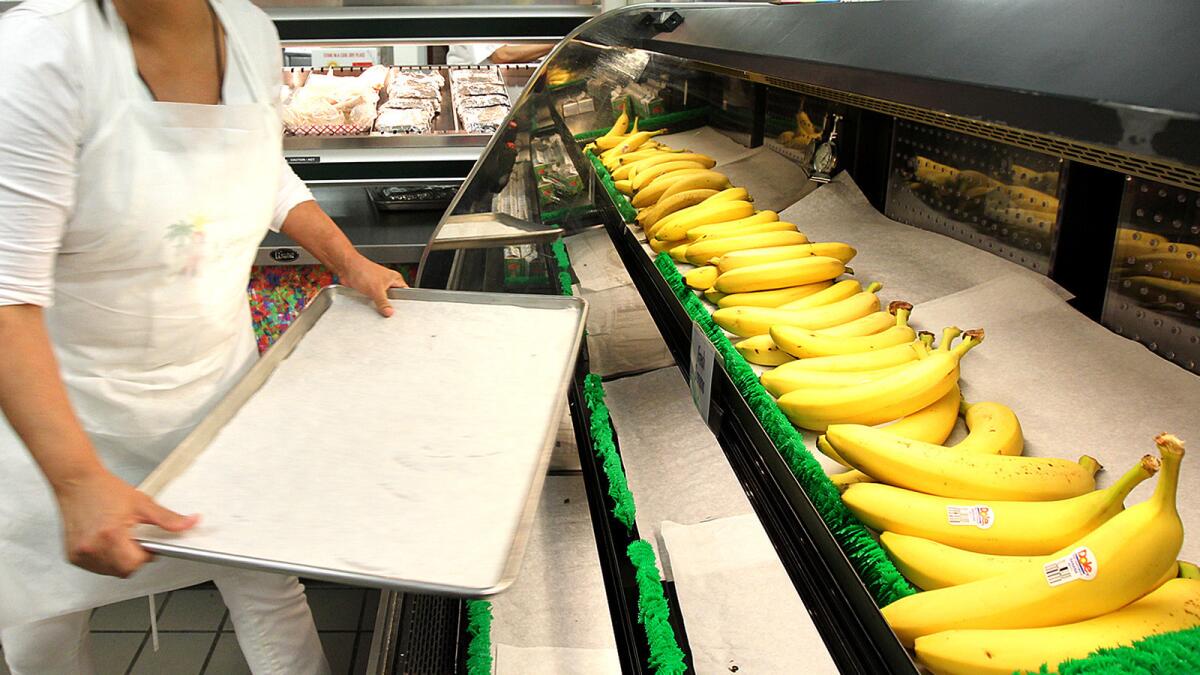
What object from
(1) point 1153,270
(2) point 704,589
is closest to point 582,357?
(2) point 704,589

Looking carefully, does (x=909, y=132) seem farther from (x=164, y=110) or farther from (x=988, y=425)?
(x=164, y=110)

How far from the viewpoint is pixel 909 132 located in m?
1.93

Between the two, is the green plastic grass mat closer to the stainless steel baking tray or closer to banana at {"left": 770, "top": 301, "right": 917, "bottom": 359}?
the stainless steel baking tray

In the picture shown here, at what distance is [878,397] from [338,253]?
1282 millimetres

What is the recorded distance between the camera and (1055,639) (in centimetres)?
82

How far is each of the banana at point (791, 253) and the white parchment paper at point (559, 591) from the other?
592 millimetres

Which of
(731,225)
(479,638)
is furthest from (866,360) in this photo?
(479,638)

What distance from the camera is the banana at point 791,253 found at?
174 cm

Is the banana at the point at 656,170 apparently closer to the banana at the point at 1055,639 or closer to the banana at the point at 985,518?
the banana at the point at 985,518

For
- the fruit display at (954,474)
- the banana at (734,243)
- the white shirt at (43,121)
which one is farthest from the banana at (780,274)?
the white shirt at (43,121)

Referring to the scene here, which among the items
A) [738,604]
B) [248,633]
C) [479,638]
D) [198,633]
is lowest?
[198,633]

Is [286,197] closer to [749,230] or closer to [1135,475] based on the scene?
[749,230]

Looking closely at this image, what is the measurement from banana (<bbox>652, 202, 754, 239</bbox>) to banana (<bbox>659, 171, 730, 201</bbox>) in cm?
12

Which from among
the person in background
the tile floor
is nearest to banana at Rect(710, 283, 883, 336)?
the tile floor
